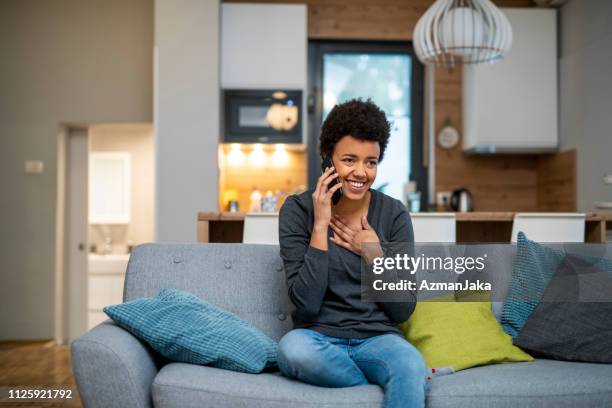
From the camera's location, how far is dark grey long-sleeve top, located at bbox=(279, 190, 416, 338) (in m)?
1.95

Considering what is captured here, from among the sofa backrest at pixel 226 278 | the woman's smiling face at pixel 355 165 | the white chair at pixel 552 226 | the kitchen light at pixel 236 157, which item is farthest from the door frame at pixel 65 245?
the woman's smiling face at pixel 355 165

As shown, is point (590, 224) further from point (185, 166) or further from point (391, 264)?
point (185, 166)

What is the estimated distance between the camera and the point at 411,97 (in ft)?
19.0

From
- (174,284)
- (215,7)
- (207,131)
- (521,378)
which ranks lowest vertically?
(521,378)

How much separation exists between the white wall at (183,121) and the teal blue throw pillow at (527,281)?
3.08m

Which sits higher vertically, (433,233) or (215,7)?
(215,7)

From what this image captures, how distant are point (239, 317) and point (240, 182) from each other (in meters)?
3.50

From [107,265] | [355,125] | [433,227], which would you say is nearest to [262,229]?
[433,227]

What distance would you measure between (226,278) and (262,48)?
330 cm

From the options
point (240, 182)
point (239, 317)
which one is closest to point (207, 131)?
point (240, 182)

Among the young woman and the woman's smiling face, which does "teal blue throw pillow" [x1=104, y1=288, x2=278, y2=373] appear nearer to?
the young woman

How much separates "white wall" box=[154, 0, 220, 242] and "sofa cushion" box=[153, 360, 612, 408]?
324 cm

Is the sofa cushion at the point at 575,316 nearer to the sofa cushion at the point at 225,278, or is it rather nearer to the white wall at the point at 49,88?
the sofa cushion at the point at 225,278

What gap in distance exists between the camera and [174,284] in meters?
2.31
